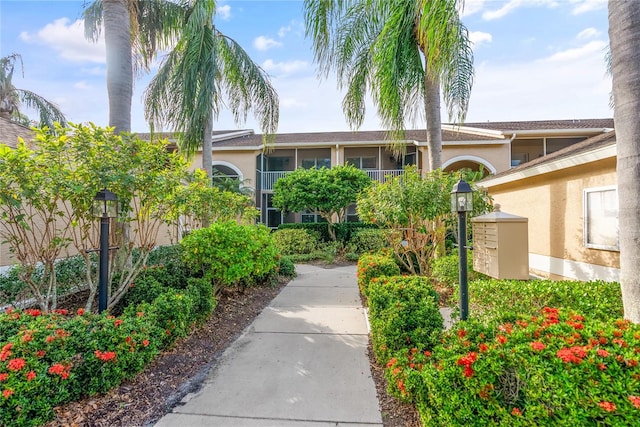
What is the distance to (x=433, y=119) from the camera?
7.24 m

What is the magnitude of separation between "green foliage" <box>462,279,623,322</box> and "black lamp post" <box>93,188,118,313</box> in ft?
15.7

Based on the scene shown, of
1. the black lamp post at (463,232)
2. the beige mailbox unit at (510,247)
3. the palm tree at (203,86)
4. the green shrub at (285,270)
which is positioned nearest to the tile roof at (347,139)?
the palm tree at (203,86)

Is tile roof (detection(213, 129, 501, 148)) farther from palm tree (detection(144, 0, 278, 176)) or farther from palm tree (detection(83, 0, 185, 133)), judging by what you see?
palm tree (detection(83, 0, 185, 133))

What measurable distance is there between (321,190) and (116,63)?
8.49m

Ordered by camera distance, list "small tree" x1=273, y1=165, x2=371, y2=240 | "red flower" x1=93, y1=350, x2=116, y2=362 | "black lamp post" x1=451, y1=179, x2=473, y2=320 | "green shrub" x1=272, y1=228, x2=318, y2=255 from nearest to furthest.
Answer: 1. "red flower" x1=93, y1=350, x2=116, y2=362
2. "black lamp post" x1=451, y1=179, x2=473, y2=320
3. "green shrub" x1=272, y1=228, x2=318, y2=255
4. "small tree" x1=273, y1=165, x2=371, y2=240

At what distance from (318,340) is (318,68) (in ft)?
19.9

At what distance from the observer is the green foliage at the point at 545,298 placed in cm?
370

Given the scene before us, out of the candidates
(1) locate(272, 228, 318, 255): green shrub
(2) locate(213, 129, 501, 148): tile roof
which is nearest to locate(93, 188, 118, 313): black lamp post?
(1) locate(272, 228, 318, 255): green shrub

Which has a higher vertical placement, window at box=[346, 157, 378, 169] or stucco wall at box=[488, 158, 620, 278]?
window at box=[346, 157, 378, 169]

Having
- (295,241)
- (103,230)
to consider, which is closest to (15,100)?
(295,241)

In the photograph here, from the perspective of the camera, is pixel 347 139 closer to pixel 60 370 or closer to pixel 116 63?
pixel 116 63

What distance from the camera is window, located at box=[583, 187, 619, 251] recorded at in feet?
16.9

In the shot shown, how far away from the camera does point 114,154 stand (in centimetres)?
407

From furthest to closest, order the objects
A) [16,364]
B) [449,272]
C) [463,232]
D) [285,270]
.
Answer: [285,270] → [449,272] → [463,232] → [16,364]
